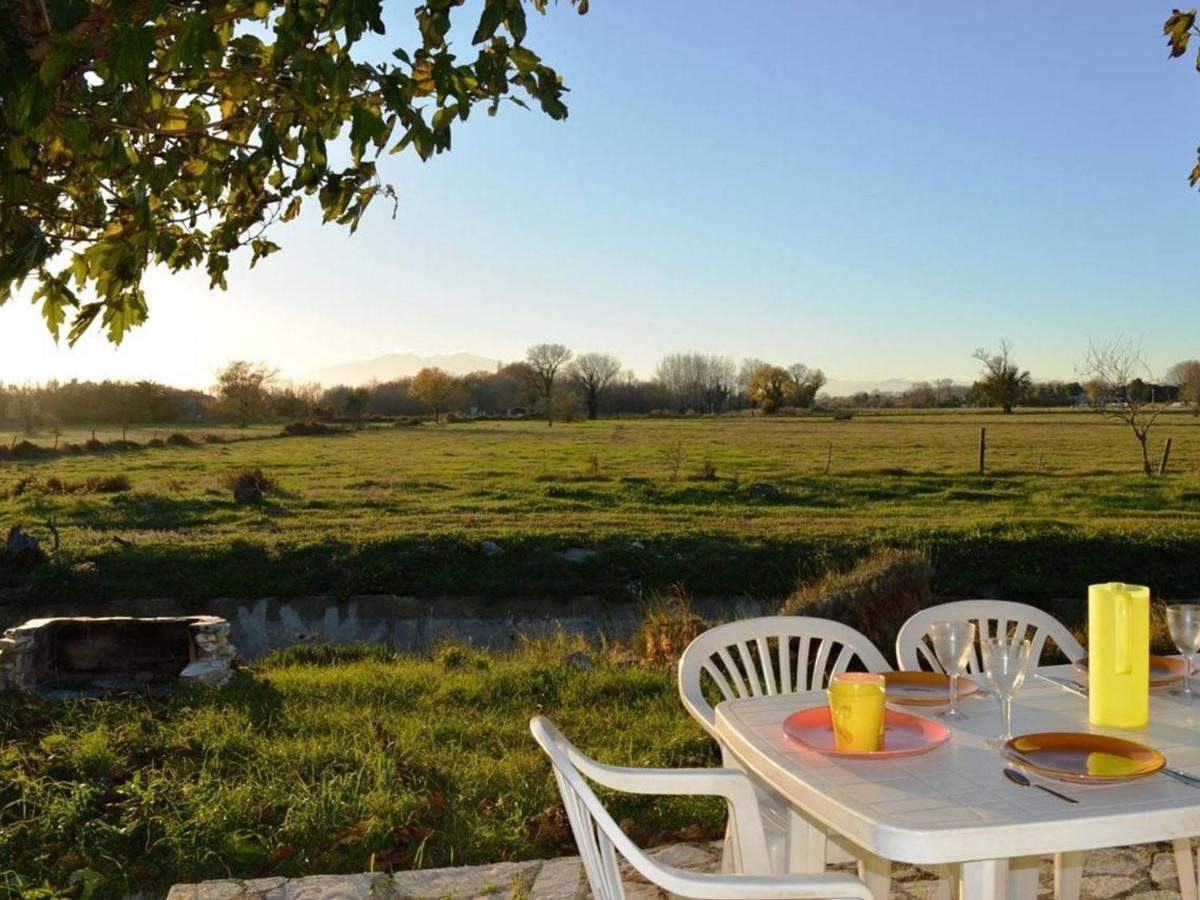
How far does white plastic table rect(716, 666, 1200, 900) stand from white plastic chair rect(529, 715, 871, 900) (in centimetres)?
10

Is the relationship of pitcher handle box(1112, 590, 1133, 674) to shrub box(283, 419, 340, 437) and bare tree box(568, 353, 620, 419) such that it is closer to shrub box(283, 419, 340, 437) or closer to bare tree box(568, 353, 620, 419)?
shrub box(283, 419, 340, 437)

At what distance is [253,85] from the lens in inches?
115

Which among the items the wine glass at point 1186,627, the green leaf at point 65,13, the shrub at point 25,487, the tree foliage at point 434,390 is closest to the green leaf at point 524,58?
the green leaf at point 65,13

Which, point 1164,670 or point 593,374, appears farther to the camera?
point 593,374

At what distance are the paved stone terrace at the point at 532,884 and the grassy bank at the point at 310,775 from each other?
174 millimetres

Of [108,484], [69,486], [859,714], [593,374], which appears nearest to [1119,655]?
[859,714]

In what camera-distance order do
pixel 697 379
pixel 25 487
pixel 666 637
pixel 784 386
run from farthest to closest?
pixel 697 379
pixel 784 386
pixel 25 487
pixel 666 637

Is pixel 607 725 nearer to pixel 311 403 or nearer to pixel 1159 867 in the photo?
pixel 1159 867

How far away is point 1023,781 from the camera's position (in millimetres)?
1930

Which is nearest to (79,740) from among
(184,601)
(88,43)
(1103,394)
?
(88,43)

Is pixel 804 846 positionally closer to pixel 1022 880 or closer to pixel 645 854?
pixel 1022 880

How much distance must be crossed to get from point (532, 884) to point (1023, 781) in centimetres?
182

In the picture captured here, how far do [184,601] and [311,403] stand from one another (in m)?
25.2

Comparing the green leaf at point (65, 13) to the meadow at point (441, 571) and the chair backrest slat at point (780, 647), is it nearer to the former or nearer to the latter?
the chair backrest slat at point (780, 647)
